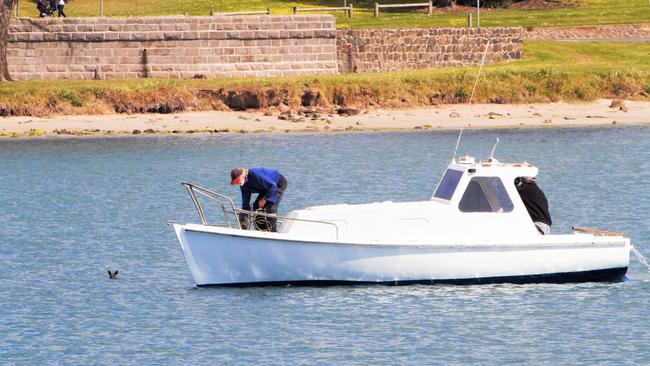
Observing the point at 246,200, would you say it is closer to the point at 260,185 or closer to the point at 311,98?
the point at 260,185

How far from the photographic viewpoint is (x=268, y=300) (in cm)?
2419

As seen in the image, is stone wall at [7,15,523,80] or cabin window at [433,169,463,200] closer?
cabin window at [433,169,463,200]

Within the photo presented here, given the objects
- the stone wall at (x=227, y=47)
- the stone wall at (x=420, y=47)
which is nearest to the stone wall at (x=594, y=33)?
the stone wall at (x=420, y=47)

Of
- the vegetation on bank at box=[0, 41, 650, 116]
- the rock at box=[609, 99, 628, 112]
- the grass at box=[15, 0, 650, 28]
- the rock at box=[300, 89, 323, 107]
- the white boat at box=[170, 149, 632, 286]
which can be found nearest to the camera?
the white boat at box=[170, 149, 632, 286]

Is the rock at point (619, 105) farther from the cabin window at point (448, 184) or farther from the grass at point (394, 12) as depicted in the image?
the cabin window at point (448, 184)

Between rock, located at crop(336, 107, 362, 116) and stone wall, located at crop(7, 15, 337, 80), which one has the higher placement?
stone wall, located at crop(7, 15, 337, 80)

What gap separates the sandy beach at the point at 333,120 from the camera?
51.0 metres

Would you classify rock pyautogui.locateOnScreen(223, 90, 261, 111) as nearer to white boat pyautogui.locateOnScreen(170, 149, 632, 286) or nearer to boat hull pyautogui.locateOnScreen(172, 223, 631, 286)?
white boat pyautogui.locateOnScreen(170, 149, 632, 286)

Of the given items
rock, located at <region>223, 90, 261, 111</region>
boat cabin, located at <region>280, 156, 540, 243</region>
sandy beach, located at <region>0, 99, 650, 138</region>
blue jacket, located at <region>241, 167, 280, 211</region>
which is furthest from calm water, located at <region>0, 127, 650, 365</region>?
rock, located at <region>223, 90, 261, 111</region>

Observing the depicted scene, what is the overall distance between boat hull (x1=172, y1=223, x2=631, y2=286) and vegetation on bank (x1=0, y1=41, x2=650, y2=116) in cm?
2877

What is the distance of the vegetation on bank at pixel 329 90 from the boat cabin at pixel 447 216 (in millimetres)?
28881

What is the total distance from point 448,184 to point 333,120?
2766cm

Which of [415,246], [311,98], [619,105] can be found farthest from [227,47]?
[415,246]

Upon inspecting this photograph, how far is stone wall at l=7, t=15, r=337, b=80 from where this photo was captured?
56219 mm
